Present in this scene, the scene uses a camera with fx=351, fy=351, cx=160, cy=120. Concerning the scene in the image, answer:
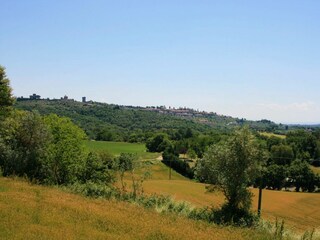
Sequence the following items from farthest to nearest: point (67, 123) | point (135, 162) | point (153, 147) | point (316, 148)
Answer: point (153, 147)
point (316, 148)
point (67, 123)
point (135, 162)

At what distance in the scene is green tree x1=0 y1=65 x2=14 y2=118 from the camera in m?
37.2

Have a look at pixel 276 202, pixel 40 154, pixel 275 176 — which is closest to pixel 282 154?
pixel 275 176

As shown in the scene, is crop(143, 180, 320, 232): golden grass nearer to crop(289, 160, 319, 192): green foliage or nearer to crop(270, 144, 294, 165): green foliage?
crop(289, 160, 319, 192): green foliage

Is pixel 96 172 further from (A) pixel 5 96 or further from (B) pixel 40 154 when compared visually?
(A) pixel 5 96

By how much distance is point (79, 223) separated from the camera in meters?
14.0

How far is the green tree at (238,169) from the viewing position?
2514 cm

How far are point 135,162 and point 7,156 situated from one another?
11.7 m

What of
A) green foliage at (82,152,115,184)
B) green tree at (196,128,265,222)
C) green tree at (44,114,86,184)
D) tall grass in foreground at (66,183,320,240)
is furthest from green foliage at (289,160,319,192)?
green tree at (196,128,265,222)

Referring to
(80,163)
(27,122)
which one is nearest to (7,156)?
(27,122)

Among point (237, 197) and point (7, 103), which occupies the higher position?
point (7, 103)

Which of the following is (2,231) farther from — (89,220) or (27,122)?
(27,122)

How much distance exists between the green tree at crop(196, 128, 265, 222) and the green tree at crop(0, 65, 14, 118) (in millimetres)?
24202

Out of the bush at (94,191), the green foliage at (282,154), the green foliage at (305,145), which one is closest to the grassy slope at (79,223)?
the bush at (94,191)

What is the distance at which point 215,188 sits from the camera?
86.3ft
